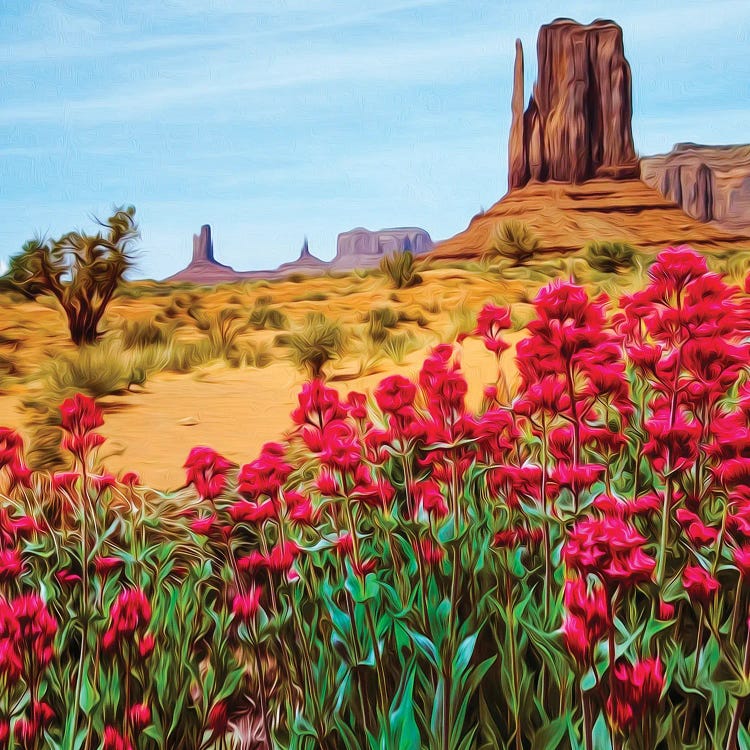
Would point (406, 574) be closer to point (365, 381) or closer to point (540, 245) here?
point (365, 381)

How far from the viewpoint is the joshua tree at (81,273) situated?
5.68 meters

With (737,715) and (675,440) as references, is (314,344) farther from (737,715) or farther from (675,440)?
(737,715)

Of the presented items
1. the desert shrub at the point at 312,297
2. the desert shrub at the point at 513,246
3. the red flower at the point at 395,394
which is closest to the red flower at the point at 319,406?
the red flower at the point at 395,394

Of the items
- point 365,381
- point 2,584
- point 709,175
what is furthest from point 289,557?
point 709,175

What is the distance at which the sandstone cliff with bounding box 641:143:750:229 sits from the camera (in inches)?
407

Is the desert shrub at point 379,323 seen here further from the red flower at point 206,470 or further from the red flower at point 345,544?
the red flower at point 206,470

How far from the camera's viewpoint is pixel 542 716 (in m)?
2.05

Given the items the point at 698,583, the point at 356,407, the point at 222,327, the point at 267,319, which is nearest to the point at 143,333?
the point at 222,327

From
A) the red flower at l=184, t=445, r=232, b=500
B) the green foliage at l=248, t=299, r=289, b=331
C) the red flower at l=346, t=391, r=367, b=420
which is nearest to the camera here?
the red flower at l=184, t=445, r=232, b=500

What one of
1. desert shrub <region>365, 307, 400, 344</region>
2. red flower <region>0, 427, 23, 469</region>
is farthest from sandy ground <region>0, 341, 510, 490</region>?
red flower <region>0, 427, 23, 469</region>

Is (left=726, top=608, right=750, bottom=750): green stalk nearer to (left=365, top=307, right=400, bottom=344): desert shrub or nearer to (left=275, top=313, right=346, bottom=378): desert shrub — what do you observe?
(left=275, top=313, right=346, bottom=378): desert shrub

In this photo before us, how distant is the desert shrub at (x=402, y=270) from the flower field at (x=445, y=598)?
17.7 ft

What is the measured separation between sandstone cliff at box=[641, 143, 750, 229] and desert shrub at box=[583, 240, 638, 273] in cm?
101

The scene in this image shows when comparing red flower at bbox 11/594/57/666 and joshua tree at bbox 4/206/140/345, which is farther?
joshua tree at bbox 4/206/140/345
